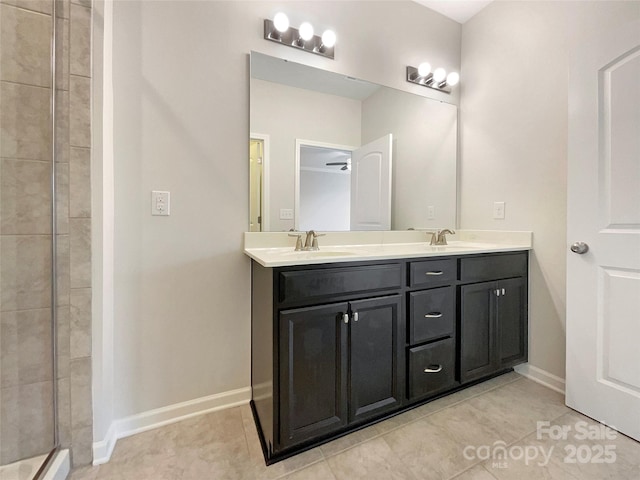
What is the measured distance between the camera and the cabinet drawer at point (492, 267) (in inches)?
62.7

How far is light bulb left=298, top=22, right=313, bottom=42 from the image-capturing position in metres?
1.61

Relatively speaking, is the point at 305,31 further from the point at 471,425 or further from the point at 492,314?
the point at 471,425

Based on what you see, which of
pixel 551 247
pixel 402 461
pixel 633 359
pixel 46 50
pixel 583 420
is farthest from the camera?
pixel 551 247

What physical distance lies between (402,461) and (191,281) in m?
1.26

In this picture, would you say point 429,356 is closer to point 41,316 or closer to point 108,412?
point 108,412

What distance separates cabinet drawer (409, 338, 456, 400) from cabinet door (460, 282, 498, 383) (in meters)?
0.09

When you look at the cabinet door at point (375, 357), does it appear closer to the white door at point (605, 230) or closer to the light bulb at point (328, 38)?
the white door at point (605, 230)

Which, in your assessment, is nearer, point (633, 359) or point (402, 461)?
point (402, 461)

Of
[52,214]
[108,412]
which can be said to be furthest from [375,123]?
[108,412]

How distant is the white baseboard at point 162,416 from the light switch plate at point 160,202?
0.98m

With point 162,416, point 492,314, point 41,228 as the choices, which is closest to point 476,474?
point 492,314

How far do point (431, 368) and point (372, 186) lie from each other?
→ 1.15 meters

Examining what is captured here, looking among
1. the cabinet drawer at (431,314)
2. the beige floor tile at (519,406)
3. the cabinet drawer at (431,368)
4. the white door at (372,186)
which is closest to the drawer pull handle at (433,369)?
the cabinet drawer at (431,368)

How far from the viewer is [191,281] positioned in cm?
146
